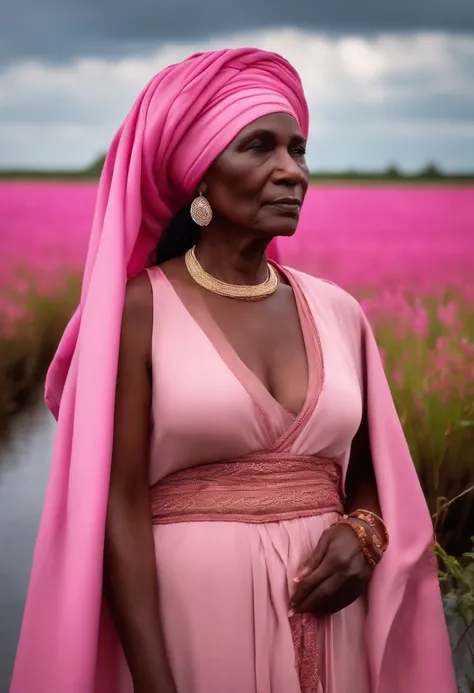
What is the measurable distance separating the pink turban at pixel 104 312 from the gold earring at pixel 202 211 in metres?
0.02

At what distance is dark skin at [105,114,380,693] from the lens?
1343mm

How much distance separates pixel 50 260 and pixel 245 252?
2.61ft

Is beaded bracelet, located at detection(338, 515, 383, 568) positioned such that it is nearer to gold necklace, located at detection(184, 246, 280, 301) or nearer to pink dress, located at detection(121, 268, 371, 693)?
pink dress, located at detection(121, 268, 371, 693)

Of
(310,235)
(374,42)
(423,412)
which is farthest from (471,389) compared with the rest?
(374,42)

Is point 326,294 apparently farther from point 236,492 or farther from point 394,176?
point 394,176

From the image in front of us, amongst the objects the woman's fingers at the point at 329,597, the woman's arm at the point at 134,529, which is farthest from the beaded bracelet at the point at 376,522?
the woman's arm at the point at 134,529

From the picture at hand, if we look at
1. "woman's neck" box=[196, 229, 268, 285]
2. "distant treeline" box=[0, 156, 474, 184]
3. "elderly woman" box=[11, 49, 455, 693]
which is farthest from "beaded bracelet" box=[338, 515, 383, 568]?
"distant treeline" box=[0, 156, 474, 184]

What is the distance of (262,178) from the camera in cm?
143

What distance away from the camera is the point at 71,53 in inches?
82.4

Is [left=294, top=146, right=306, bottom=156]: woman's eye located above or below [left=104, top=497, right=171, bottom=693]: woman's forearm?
above

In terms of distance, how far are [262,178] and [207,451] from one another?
0.47 m

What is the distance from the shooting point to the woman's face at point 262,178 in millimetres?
1433

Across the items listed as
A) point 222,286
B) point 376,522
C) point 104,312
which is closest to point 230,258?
point 222,286

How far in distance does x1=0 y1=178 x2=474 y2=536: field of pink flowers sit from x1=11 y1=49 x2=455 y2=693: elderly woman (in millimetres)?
743
